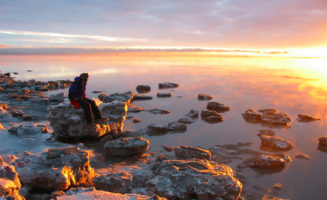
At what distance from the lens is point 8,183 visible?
15.6ft

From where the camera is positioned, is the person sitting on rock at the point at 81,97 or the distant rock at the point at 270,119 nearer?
the person sitting on rock at the point at 81,97

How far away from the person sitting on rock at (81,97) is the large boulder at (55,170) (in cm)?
349

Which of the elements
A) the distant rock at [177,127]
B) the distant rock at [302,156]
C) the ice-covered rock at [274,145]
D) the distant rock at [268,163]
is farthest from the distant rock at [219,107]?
the distant rock at [268,163]

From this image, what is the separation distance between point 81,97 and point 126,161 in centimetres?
347

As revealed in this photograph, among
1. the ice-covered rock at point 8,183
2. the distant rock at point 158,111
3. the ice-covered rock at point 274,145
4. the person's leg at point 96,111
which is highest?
the person's leg at point 96,111

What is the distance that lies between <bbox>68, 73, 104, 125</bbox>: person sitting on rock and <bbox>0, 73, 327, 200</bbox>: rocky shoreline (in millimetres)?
360

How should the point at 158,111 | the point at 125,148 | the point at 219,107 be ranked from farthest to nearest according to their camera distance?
1. the point at 219,107
2. the point at 158,111
3. the point at 125,148

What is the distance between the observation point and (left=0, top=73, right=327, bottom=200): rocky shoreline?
6043 mm

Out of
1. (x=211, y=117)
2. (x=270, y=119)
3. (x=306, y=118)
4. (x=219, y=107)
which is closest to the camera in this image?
(x=270, y=119)

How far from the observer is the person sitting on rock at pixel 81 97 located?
34.2 feet

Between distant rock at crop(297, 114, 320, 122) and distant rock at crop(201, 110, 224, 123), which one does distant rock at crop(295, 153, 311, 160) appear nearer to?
distant rock at crop(201, 110, 224, 123)

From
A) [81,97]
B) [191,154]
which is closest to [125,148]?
[191,154]

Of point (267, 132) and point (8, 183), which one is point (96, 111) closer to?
point (8, 183)

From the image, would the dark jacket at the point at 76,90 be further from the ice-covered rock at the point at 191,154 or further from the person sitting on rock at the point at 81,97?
the ice-covered rock at the point at 191,154
